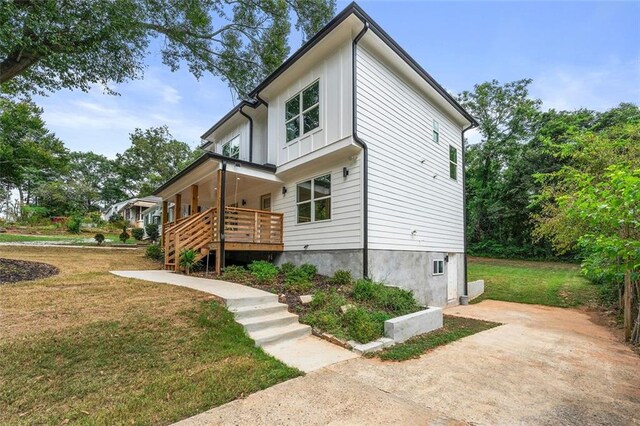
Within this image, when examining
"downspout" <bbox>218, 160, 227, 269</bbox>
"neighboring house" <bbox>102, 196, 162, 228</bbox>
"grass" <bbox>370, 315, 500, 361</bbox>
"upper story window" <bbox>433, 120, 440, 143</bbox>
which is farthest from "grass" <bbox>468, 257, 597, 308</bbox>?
"neighboring house" <bbox>102, 196, 162, 228</bbox>

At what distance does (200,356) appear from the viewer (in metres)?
4.18

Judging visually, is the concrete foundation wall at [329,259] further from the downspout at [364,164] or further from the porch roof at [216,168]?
the porch roof at [216,168]

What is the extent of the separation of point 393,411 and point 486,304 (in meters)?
10.4

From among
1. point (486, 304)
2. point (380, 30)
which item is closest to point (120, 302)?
point (380, 30)

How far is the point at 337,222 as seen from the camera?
8.63 metres

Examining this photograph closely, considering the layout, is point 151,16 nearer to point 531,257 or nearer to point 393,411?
point 393,411

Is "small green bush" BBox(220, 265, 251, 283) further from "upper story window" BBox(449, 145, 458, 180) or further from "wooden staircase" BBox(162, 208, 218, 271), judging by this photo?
"upper story window" BBox(449, 145, 458, 180)

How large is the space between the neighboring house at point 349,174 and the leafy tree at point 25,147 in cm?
2600

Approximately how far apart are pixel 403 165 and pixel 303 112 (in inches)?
140

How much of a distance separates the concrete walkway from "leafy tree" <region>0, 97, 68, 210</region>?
32.3m

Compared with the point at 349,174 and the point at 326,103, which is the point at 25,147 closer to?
the point at 326,103

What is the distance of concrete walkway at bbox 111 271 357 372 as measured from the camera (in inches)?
177

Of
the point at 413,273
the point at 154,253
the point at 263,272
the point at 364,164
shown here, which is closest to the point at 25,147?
the point at 154,253

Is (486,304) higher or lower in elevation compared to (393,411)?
lower
